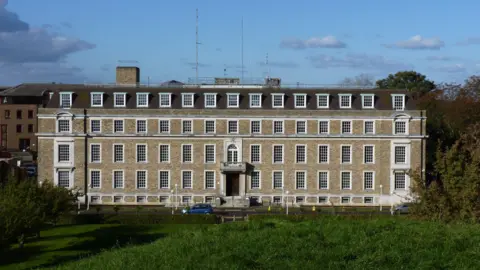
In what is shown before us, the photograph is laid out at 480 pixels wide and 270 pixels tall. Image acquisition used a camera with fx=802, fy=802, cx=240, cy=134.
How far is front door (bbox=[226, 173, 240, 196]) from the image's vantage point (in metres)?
75.4

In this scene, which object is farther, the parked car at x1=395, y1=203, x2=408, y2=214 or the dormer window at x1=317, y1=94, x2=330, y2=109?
the dormer window at x1=317, y1=94, x2=330, y2=109

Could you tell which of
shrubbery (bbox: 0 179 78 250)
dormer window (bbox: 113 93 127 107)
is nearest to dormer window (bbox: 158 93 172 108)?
dormer window (bbox: 113 93 127 107)

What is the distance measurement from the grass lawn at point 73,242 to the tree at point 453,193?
46.9 feet

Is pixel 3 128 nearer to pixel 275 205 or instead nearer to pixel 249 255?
pixel 275 205

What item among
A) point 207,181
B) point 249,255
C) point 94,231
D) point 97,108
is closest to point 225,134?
point 207,181

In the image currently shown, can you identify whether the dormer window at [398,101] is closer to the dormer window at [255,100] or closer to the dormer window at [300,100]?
the dormer window at [300,100]

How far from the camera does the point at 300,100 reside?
248 ft

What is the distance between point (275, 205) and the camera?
73.9m

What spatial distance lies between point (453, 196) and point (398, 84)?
91.2 metres

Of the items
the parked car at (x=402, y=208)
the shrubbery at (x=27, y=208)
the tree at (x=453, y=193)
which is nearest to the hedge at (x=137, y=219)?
the shrubbery at (x=27, y=208)

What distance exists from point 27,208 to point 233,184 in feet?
115

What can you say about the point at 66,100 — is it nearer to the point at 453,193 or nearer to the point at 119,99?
the point at 119,99

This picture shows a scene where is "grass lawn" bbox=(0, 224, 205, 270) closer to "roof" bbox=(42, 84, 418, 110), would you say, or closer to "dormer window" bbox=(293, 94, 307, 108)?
"roof" bbox=(42, 84, 418, 110)

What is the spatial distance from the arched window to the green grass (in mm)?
45575
